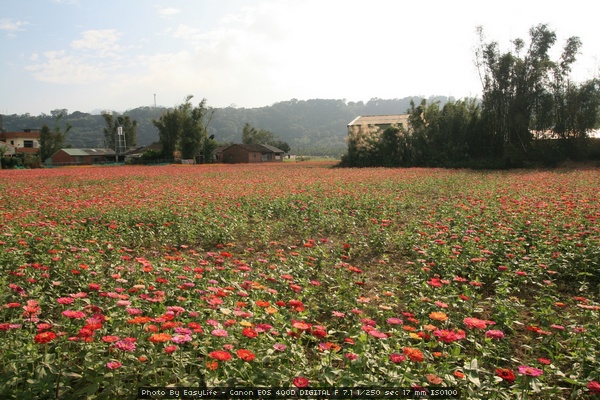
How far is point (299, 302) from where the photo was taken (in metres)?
2.86

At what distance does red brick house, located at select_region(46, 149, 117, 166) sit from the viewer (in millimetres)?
63787

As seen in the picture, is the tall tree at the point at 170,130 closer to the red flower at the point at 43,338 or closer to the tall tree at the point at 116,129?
the tall tree at the point at 116,129

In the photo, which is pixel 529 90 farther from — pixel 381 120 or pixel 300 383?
pixel 300 383

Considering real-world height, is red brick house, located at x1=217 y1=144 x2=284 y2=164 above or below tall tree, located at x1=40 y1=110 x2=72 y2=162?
below

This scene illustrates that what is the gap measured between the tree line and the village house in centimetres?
7030

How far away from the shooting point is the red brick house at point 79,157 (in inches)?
2511

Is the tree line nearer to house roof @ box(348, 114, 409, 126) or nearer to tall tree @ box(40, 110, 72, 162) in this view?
house roof @ box(348, 114, 409, 126)

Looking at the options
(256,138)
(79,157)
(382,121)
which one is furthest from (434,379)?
(256,138)

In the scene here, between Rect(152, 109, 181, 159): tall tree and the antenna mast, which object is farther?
the antenna mast

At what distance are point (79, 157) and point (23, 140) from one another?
1737 centimetres

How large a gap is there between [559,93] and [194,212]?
102ft

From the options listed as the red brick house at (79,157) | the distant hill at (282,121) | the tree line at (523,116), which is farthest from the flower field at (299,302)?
the distant hill at (282,121)

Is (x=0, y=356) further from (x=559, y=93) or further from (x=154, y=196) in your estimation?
(x=559, y=93)

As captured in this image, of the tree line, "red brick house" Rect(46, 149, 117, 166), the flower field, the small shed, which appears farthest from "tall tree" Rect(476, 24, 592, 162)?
"red brick house" Rect(46, 149, 117, 166)
